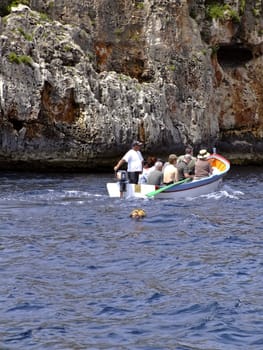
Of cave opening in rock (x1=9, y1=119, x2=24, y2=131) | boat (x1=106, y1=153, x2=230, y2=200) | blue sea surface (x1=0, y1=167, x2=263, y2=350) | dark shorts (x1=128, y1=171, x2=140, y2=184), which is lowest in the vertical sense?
blue sea surface (x1=0, y1=167, x2=263, y2=350)

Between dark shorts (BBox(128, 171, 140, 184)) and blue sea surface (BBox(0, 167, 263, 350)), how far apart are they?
12.3 ft

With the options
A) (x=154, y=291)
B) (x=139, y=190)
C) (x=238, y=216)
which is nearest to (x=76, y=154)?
(x=139, y=190)

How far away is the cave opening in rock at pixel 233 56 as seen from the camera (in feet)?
151

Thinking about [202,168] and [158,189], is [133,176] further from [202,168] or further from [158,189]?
[202,168]

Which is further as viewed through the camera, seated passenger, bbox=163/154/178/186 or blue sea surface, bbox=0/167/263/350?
seated passenger, bbox=163/154/178/186

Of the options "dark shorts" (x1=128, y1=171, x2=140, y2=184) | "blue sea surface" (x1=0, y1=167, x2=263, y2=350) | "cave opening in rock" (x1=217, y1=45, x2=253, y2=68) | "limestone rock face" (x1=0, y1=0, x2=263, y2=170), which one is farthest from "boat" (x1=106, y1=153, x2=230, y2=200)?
"cave opening in rock" (x1=217, y1=45, x2=253, y2=68)

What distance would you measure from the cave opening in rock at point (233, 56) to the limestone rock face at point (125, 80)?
62mm

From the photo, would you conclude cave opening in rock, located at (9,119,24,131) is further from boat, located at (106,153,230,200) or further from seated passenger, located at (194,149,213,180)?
seated passenger, located at (194,149,213,180)

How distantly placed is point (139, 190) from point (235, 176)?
12.2 m

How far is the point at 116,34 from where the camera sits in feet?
128

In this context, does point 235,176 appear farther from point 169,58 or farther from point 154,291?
point 154,291

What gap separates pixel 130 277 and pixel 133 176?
1338 cm

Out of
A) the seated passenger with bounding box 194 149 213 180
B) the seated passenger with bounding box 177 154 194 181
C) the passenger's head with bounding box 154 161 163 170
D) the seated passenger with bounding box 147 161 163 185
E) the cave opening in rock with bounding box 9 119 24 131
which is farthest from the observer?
the cave opening in rock with bounding box 9 119 24 131

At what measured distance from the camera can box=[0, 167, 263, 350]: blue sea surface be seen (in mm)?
9859
